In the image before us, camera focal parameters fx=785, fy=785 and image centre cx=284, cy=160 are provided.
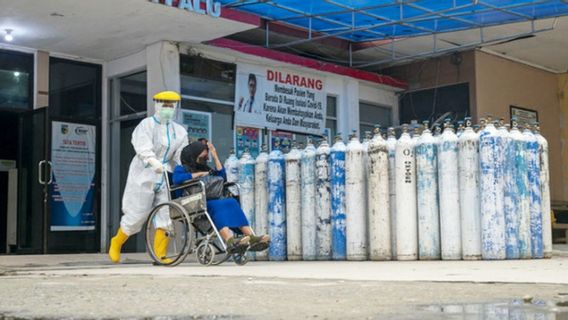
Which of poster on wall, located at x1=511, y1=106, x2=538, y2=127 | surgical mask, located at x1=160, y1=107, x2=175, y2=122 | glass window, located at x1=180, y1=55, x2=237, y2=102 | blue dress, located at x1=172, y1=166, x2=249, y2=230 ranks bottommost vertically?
blue dress, located at x1=172, y1=166, x2=249, y2=230

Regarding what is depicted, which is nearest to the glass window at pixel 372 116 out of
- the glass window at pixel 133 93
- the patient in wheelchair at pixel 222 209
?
the glass window at pixel 133 93

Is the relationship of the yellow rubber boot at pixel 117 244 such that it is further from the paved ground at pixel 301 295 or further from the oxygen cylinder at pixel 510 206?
the oxygen cylinder at pixel 510 206

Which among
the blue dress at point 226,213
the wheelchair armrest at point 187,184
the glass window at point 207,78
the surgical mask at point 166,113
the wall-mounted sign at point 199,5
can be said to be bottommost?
the blue dress at point 226,213

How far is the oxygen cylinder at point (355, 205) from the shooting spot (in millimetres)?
8438

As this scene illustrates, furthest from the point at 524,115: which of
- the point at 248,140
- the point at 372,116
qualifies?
the point at 248,140

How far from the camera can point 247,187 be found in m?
9.45

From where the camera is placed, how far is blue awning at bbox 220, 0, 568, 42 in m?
11.1

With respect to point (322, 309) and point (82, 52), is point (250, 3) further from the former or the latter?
point (322, 309)

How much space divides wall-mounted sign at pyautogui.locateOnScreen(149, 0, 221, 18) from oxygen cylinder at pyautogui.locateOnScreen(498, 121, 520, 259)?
4.58 m

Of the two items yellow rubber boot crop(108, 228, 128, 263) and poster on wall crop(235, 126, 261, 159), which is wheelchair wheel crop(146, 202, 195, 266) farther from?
poster on wall crop(235, 126, 261, 159)

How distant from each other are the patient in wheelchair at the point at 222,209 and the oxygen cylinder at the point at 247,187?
1.37 metres

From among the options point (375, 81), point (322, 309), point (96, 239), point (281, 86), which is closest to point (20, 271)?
point (322, 309)

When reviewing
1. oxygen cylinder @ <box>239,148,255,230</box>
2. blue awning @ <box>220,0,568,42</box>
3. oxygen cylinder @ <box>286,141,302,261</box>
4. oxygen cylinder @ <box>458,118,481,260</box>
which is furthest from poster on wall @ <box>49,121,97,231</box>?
oxygen cylinder @ <box>458,118,481,260</box>

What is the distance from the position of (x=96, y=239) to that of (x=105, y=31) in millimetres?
3539
